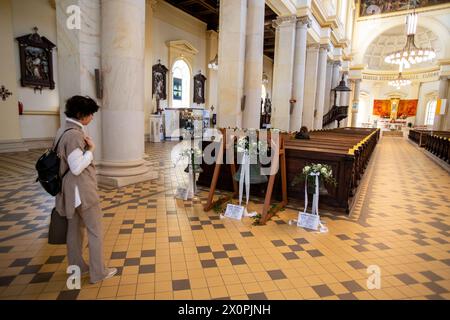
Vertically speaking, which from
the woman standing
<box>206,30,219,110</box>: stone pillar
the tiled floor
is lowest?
the tiled floor

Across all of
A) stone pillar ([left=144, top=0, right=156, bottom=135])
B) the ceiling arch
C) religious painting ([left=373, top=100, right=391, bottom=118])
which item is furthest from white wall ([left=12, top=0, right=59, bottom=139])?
religious painting ([left=373, top=100, right=391, bottom=118])

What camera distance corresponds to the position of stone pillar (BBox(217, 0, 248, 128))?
752 cm

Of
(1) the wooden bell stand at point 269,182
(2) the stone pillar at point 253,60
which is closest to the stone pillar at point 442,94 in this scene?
(2) the stone pillar at point 253,60

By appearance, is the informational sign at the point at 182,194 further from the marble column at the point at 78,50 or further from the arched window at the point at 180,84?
the arched window at the point at 180,84

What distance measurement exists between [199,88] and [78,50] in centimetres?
1297

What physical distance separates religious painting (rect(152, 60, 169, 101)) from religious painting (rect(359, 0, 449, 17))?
2194cm

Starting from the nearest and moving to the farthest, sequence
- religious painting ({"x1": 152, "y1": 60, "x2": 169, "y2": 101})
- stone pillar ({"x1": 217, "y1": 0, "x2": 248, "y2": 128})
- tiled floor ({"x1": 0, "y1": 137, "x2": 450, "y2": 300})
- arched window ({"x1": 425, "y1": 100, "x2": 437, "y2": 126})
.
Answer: tiled floor ({"x1": 0, "y1": 137, "x2": 450, "y2": 300}), stone pillar ({"x1": 217, "y1": 0, "x2": 248, "y2": 128}), religious painting ({"x1": 152, "y1": 60, "x2": 169, "y2": 101}), arched window ({"x1": 425, "y1": 100, "x2": 437, "y2": 126})

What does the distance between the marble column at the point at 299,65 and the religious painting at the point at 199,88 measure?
23.6 ft

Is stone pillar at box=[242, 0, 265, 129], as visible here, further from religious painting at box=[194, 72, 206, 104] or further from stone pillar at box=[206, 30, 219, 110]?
stone pillar at box=[206, 30, 219, 110]

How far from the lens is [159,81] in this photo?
49.0 feet

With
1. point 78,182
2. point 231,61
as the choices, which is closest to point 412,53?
point 231,61

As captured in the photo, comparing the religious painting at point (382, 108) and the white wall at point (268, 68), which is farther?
the religious painting at point (382, 108)

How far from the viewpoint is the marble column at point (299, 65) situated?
38.3 feet

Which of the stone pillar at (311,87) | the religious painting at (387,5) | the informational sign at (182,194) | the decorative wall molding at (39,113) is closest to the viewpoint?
the informational sign at (182,194)
